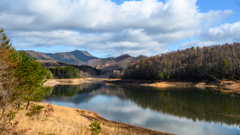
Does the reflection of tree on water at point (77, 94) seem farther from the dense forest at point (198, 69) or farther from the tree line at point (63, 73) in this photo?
the tree line at point (63, 73)

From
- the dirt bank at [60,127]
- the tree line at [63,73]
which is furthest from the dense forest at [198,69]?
the dirt bank at [60,127]

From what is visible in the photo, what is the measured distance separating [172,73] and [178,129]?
94.5 meters

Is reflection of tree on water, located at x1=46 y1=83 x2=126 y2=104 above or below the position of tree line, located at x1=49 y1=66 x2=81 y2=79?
below

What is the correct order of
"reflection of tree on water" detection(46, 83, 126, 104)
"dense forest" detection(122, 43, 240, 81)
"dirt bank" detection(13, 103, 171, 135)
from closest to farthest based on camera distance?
1. "dirt bank" detection(13, 103, 171, 135)
2. "reflection of tree on water" detection(46, 83, 126, 104)
3. "dense forest" detection(122, 43, 240, 81)

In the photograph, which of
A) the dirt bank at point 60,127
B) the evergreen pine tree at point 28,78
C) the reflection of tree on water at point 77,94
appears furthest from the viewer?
the reflection of tree on water at point 77,94

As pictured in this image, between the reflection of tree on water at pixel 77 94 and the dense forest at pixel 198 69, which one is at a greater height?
the dense forest at pixel 198 69

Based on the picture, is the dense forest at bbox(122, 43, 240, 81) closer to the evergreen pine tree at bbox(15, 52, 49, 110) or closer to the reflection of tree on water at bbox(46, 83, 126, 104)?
the reflection of tree on water at bbox(46, 83, 126, 104)

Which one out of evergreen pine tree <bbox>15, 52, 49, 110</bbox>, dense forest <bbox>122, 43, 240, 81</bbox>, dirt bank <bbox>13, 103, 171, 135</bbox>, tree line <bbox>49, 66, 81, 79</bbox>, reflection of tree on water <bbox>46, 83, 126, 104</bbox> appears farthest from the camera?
tree line <bbox>49, 66, 81, 79</bbox>

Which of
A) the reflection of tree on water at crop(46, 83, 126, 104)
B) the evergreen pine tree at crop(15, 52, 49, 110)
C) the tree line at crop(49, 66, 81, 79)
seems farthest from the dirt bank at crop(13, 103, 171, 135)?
the tree line at crop(49, 66, 81, 79)

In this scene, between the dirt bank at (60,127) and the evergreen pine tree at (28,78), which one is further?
the evergreen pine tree at (28,78)

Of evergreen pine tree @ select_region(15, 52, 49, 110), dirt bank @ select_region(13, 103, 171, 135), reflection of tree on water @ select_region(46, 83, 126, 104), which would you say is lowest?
reflection of tree on water @ select_region(46, 83, 126, 104)

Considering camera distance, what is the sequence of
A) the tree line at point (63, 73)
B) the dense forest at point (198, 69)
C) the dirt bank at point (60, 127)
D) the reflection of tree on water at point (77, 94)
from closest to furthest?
the dirt bank at point (60, 127)
the reflection of tree on water at point (77, 94)
the dense forest at point (198, 69)
the tree line at point (63, 73)

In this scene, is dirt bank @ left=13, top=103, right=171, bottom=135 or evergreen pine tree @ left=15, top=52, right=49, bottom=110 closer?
dirt bank @ left=13, top=103, right=171, bottom=135

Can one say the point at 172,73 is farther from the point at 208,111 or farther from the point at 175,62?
the point at 208,111
